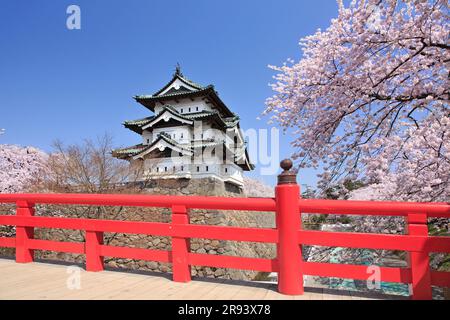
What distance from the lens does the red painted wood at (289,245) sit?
9.73 ft

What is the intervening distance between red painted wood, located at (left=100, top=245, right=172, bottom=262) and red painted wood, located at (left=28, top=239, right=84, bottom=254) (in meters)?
0.37

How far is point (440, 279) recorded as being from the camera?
270 centimetres

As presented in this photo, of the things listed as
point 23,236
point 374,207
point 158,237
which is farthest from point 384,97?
point 158,237

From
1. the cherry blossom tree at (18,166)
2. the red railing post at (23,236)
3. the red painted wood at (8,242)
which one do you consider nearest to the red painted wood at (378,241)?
the red railing post at (23,236)

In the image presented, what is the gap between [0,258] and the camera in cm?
489

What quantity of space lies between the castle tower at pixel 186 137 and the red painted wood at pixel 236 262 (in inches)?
576

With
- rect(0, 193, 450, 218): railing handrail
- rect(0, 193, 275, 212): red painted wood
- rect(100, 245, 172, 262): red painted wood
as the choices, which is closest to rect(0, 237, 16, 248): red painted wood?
rect(0, 193, 275, 212): red painted wood

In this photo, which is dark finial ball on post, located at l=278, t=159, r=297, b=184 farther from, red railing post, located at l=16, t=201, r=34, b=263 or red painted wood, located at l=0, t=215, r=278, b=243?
red railing post, located at l=16, t=201, r=34, b=263

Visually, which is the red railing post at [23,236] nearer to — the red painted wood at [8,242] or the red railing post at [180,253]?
the red painted wood at [8,242]

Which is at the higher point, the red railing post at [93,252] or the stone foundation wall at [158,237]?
the red railing post at [93,252]

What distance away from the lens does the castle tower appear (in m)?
21.4
